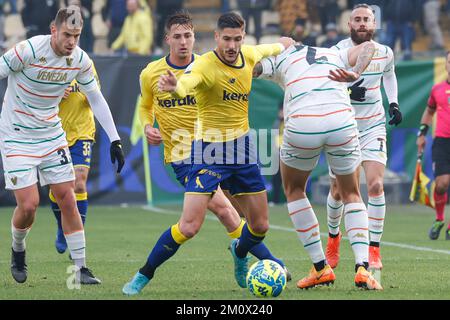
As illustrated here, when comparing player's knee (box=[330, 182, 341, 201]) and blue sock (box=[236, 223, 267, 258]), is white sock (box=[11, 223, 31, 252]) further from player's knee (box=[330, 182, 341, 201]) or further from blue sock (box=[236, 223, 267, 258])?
player's knee (box=[330, 182, 341, 201])

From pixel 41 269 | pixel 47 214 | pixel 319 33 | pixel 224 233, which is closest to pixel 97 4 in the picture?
pixel 319 33

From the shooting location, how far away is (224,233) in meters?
14.2

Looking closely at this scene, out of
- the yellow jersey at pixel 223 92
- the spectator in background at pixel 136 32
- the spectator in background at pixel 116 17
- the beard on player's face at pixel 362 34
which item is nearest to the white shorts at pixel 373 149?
the beard on player's face at pixel 362 34

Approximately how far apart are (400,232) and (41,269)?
6023 mm

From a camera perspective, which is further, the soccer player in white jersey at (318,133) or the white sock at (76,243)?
the white sock at (76,243)

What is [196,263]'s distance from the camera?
416 inches

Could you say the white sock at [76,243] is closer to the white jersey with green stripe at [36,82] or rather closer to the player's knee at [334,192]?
the white jersey with green stripe at [36,82]

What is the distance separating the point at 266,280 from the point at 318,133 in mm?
1244

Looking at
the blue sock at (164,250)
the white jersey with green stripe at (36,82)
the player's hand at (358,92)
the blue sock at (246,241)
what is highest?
the white jersey with green stripe at (36,82)

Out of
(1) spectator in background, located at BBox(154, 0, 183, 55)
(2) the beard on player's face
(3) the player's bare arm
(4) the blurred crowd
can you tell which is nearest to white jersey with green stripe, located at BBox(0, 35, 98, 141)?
(3) the player's bare arm

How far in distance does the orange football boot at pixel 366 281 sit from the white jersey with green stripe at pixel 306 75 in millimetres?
1379

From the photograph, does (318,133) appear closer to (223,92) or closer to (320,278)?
(223,92)

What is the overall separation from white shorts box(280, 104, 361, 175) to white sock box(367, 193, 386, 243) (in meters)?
1.68

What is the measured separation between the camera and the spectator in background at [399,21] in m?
21.2
